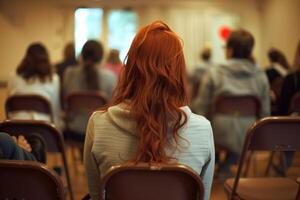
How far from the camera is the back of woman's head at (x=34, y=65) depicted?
3807 mm

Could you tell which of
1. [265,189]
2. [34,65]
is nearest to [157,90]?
[265,189]

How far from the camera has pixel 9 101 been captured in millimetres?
3346

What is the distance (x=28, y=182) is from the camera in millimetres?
1430

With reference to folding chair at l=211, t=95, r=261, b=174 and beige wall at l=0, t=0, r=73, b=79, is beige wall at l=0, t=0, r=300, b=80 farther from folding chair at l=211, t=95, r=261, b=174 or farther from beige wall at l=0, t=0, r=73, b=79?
folding chair at l=211, t=95, r=261, b=174

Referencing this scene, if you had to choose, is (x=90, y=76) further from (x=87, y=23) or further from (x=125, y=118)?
(x=87, y=23)

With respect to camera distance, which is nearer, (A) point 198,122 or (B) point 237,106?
(A) point 198,122

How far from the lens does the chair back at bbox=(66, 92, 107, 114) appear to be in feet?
11.4

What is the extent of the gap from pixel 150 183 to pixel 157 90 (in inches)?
10.9

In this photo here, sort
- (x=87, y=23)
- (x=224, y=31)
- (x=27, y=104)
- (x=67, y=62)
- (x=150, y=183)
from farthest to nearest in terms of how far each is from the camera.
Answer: (x=224, y=31)
(x=87, y=23)
(x=67, y=62)
(x=27, y=104)
(x=150, y=183)

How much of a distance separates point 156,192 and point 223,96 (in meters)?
1.97

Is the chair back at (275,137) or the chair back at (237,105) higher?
the chair back at (275,137)

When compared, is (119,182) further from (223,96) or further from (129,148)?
(223,96)

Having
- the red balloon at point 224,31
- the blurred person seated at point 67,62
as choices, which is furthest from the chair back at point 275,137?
the red balloon at point 224,31

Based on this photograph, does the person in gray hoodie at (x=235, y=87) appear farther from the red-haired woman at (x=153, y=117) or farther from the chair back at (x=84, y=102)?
the red-haired woman at (x=153, y=117)
